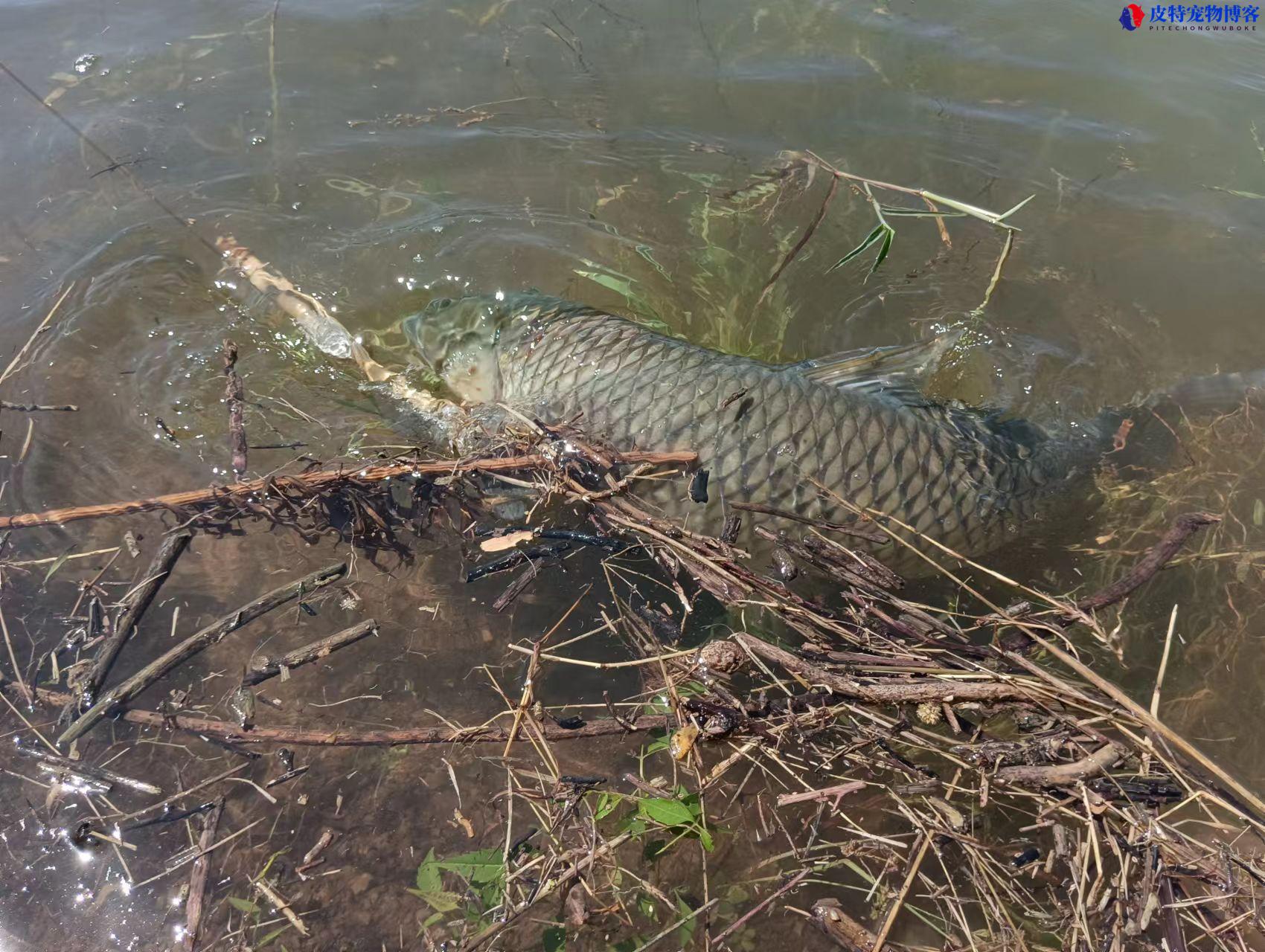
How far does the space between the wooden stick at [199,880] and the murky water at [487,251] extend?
0.16 ft

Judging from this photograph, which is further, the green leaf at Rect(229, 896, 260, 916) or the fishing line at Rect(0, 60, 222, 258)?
the fishing line at Rect(0, 60, 222, 258)

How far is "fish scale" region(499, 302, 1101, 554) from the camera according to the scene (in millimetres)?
3156

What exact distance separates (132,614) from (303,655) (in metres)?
0.66

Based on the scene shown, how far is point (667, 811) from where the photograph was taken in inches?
96.5

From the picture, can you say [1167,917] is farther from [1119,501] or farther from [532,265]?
[532,265]

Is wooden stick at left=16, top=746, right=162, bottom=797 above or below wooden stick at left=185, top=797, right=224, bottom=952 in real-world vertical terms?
above

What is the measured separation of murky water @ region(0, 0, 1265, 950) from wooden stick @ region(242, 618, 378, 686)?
0.23 ft

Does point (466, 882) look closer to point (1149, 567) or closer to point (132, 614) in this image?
point (132, 614)

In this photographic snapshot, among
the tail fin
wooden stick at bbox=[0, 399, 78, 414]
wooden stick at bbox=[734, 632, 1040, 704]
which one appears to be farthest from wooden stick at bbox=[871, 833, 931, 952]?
wooden stick at bbox=[0, 399, 78, 414]

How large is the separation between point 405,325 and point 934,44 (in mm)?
4893

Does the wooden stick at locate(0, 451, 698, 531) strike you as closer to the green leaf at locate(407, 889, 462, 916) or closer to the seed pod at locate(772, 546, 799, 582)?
the seed pod at locate(772, 546, 799, 582)

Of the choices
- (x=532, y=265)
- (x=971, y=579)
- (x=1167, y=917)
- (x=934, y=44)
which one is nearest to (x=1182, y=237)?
(x=934, y=44)

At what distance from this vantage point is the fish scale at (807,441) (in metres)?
3.16

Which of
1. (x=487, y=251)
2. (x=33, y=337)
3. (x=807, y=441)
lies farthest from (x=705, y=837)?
(x=33, y=337)
